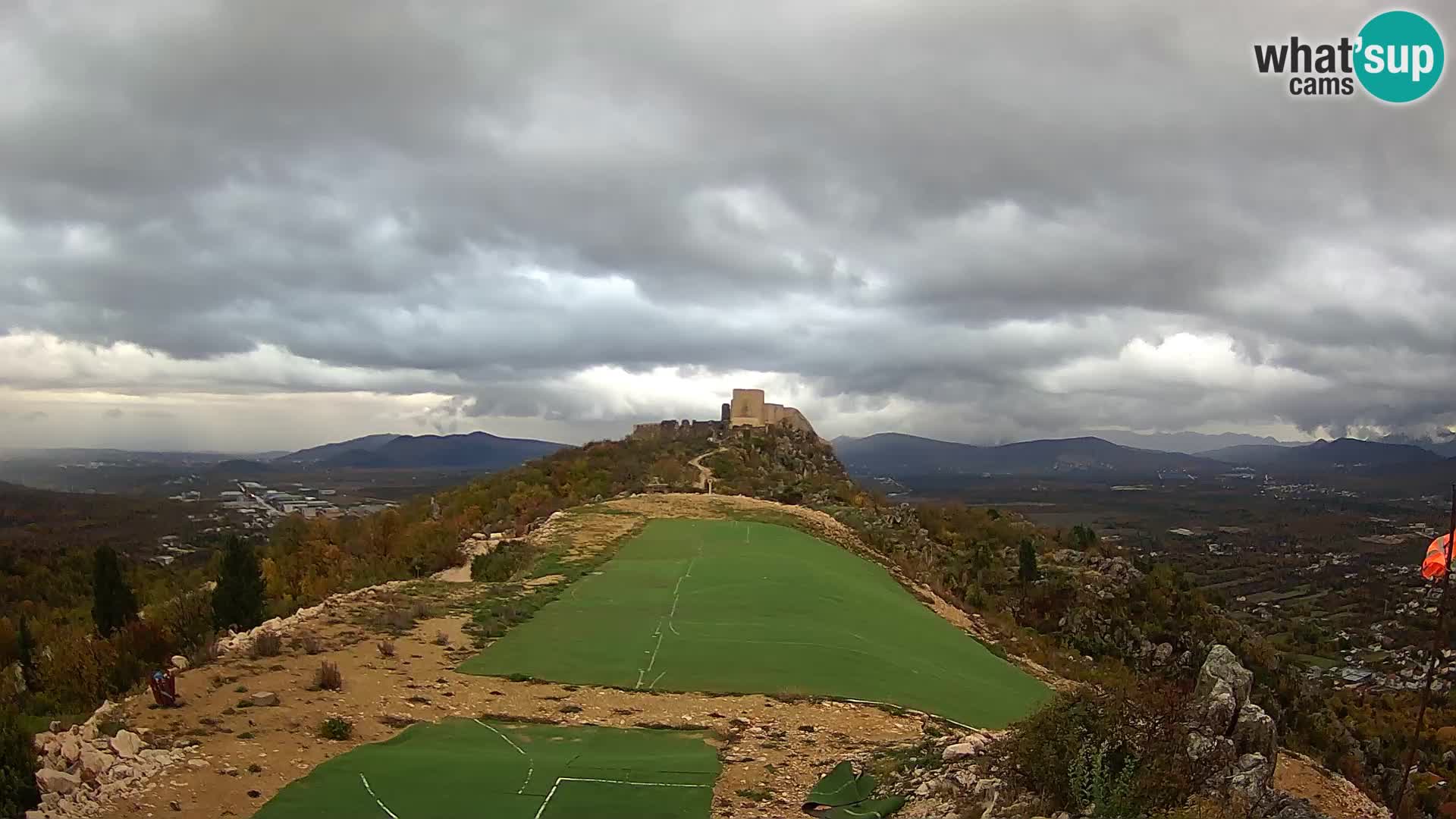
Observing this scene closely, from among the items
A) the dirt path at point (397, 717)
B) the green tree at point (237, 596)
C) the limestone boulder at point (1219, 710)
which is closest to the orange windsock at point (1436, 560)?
the limestone boulder at point (1219, 710)

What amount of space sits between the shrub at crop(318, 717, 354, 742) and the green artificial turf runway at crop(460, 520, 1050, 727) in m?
3.33

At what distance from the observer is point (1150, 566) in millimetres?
50219

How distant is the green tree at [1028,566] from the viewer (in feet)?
126

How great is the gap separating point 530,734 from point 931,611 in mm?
14848

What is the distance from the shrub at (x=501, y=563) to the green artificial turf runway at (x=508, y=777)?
10.2m

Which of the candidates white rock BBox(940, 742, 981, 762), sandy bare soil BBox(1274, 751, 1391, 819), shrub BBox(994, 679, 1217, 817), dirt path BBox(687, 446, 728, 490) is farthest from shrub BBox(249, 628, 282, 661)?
dirt path BBox(687, 446, 728, 490)

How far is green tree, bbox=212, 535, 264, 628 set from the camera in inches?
668

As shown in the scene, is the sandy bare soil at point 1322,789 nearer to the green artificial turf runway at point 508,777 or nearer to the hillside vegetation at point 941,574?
the hillside vegetation at point 941,574

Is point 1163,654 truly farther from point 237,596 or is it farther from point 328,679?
point 328,679

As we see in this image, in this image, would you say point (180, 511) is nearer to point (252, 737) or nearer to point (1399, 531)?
point (252, 737)

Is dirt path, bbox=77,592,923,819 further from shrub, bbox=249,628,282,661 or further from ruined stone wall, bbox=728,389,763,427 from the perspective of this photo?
ruined stone wall, bbox=728,389,763,427

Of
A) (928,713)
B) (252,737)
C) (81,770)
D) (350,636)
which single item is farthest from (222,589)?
(928,713)

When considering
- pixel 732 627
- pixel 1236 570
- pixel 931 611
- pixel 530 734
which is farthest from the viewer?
pixel 1236 570

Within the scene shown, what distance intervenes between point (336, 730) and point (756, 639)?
7.73 metres
